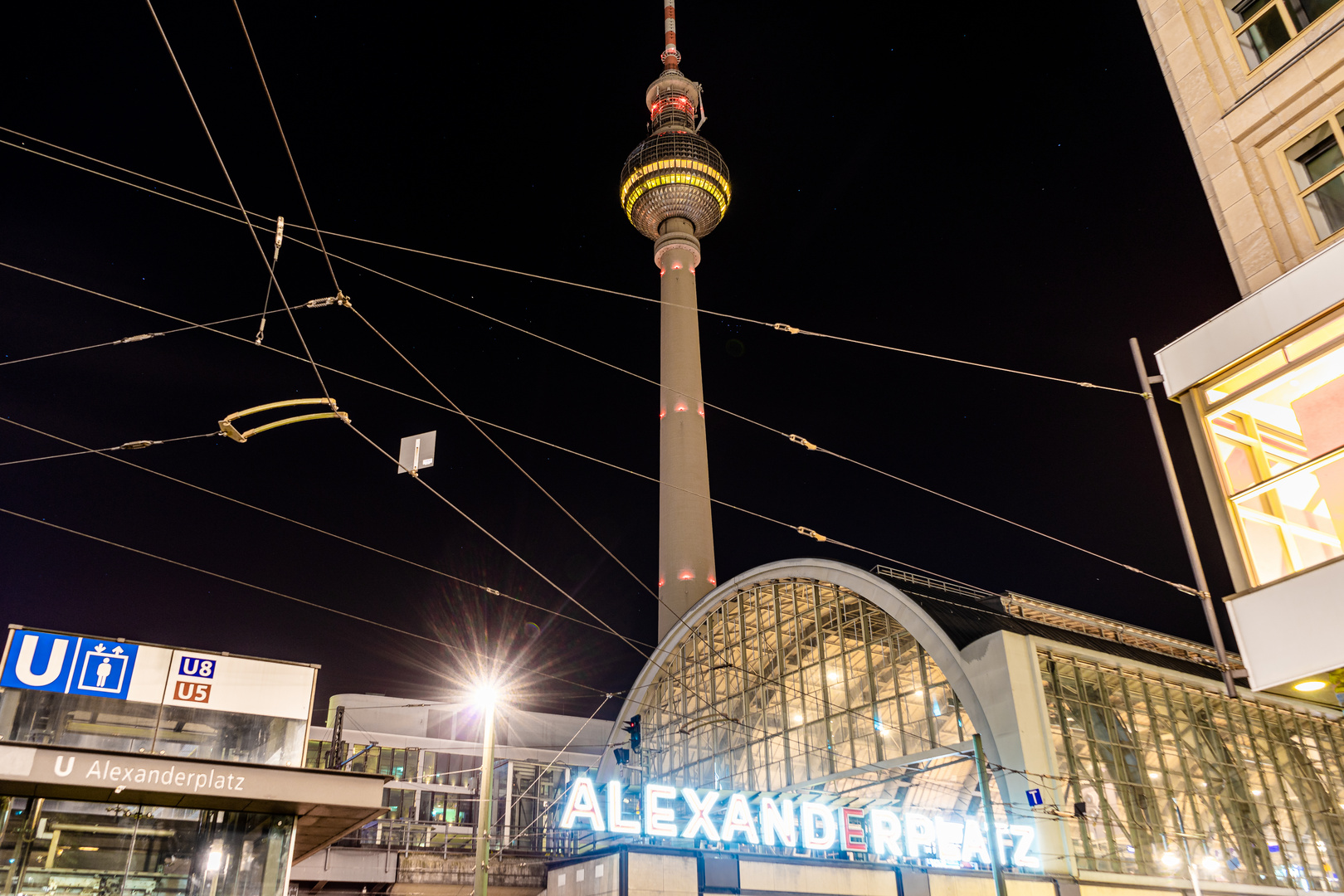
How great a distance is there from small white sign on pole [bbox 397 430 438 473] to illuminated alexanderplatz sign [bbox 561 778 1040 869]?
539 inches

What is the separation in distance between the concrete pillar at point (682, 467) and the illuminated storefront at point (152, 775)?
41443 mm

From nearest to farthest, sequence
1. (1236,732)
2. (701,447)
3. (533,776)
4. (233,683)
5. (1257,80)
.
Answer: (1257,80) < (233,683) < (1236,732) < (533,776) < (701,447)

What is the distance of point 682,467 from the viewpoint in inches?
2805

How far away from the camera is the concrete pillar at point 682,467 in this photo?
2667 inches

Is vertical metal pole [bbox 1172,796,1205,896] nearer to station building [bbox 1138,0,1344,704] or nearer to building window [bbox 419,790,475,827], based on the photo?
station building [bbox 1138,0,1344,704]

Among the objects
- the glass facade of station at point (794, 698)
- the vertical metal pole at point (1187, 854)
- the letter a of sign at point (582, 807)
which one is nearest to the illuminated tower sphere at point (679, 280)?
the glass facade of station at point (794, 698)

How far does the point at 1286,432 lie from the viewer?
11.1 meters

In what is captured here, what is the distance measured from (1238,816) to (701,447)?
143 ft

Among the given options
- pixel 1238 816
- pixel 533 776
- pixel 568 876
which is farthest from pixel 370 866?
pixel 1238 816

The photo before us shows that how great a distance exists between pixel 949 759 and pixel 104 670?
3036 cm

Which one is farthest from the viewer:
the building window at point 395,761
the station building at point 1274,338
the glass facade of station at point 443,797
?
the building window at point 395,761

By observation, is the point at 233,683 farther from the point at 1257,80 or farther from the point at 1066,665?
the point at 1066,665

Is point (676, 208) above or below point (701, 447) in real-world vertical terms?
above

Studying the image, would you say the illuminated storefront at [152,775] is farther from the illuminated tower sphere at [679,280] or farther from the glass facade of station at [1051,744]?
the illuminated tower sphere at [679,280]
